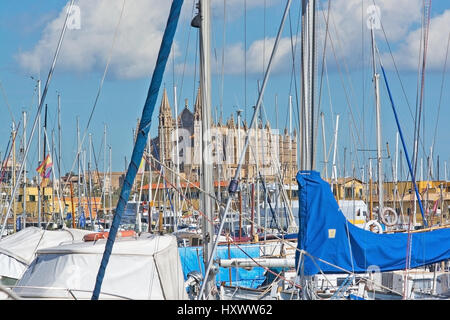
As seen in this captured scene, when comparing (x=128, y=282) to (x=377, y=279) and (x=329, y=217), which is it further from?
(x=377, y=279)

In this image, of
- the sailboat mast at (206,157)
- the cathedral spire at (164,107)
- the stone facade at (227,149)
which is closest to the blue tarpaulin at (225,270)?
the stone facade at (227,149)

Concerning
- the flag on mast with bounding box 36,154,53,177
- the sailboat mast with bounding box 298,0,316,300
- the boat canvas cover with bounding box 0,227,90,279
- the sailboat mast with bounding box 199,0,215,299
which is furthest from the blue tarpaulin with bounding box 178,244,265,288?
the flag on mast with bounding box 36,154,53,177

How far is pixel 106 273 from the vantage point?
1072 centimetres

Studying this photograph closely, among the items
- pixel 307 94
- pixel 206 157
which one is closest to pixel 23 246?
pixel 206 157

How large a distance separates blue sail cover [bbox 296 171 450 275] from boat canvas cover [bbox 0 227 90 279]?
8.35 m

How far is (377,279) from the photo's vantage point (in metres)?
15.2

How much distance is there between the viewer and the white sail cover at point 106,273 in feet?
34.4

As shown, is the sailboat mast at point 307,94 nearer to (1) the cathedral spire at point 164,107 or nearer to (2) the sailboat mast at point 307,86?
(2) the sailboat mast at point 307,86

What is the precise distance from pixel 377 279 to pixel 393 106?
5.99m

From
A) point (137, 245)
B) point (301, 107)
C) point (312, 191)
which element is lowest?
point (137, 245)

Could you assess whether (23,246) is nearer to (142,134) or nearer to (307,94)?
(307,94)
